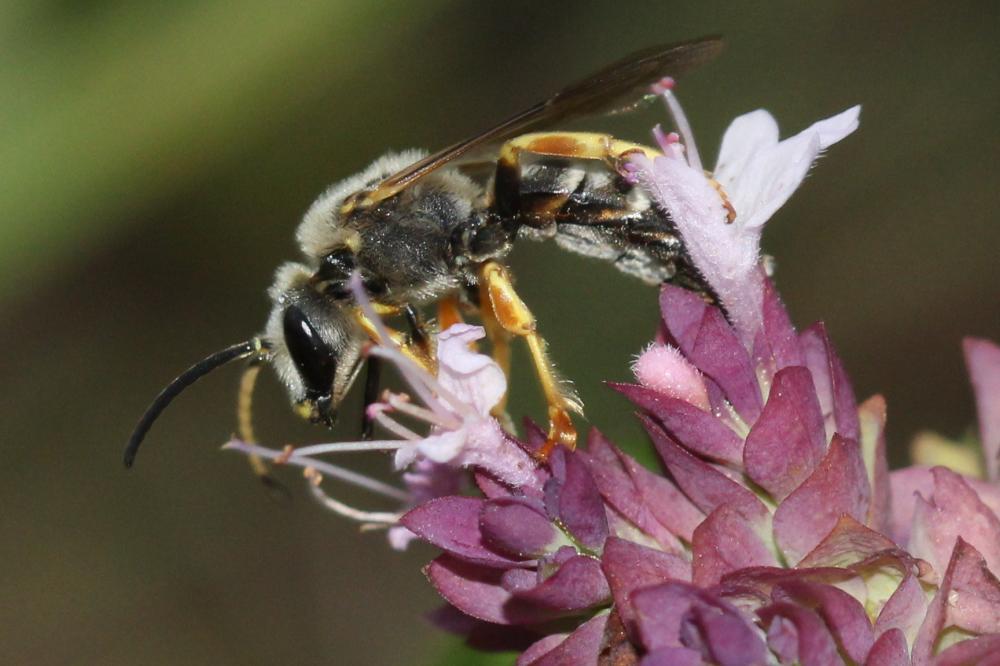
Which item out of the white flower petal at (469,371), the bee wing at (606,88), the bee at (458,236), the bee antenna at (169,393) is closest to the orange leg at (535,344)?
the bee at (458,236)

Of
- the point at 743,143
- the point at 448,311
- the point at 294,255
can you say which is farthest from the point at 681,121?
the point at 294,255

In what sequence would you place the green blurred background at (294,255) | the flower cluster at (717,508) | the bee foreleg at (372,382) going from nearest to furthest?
the flower cluster at (717,508)
the bee foreleg at (372,382)
the green blurred background at (294,255)

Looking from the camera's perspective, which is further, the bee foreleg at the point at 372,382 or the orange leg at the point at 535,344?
the bee foreleg at the point at 372,382

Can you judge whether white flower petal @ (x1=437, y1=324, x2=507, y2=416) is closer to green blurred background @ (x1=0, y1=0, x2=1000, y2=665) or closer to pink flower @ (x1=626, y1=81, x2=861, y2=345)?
pink flower @ (x1=626, y1=81, x2=861, y2=345)

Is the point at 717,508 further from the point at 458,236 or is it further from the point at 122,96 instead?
the point at 122,96

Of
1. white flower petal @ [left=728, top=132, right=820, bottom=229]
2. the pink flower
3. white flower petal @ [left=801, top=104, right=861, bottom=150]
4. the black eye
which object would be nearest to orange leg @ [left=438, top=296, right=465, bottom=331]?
Answer: the black eye

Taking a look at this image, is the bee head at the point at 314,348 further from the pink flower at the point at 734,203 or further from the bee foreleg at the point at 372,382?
the pink flower at the point at 734,203
